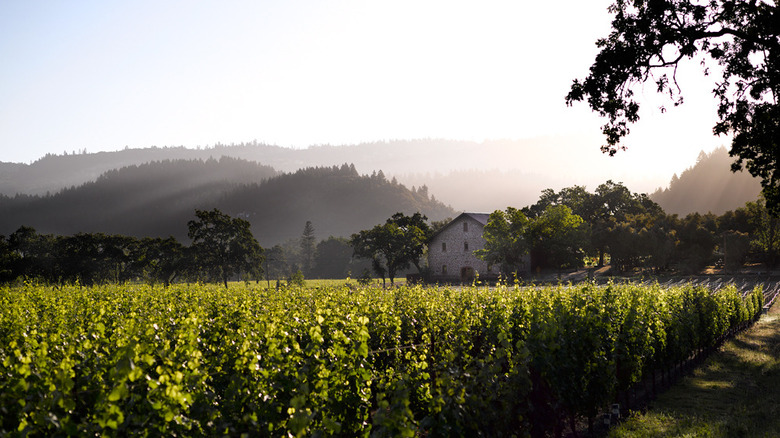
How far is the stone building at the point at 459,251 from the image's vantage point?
66.4 m

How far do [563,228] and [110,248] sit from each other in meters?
55.5

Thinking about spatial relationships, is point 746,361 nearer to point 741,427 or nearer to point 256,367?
point 741,427

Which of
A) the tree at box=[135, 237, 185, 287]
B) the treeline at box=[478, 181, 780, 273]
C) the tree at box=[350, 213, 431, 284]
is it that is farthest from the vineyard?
the tree at box=[135, 237, 185, 287]

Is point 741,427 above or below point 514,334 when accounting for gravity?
below

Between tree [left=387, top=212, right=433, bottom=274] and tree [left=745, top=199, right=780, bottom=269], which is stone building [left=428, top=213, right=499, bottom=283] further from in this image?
tree [left=745, top=199, right=780, bottom=269]

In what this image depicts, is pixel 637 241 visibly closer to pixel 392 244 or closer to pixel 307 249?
pixel 392 244

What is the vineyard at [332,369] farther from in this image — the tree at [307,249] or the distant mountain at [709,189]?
the distant mountain at [709,189]

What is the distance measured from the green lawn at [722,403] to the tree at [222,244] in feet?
177

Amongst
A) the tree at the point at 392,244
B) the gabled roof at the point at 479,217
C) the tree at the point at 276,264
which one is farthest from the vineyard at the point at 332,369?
the tree at the point at 276,264

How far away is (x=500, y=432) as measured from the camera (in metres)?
5.57

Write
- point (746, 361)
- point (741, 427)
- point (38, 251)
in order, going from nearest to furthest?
point (741, 427) → point (746, 361) → point (38, 251)

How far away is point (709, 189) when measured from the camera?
14738 centimetres

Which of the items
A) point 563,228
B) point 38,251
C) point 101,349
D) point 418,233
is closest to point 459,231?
point 418,233

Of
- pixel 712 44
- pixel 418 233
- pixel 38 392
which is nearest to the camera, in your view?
pixel 38 392
